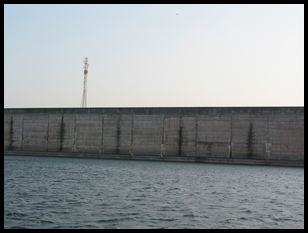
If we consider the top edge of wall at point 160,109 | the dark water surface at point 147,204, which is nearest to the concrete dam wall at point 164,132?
the top edge of wall at point 160,109

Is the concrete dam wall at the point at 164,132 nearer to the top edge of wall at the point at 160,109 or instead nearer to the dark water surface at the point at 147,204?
the top edge of wall at the point at 160,109

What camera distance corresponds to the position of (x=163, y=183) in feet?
89.1

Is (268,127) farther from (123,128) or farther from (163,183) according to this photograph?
(163,183)

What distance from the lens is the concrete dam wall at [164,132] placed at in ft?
151

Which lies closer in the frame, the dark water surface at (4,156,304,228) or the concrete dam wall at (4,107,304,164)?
the dark water surface at (4,156,304,228)

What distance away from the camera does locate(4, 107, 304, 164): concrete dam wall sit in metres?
46.0

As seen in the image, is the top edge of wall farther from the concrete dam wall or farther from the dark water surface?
the dark water surface

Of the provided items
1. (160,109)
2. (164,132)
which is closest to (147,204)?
(164,132)

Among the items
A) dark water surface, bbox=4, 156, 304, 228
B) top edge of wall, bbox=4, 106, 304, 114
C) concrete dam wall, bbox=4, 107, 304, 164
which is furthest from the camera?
top edge of wall, bbox=4, 106, 304, 114

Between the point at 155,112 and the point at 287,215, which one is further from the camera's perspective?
the point at 155,112

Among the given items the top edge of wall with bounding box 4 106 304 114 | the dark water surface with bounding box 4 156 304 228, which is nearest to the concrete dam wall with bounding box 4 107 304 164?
the top edge of wall with bounding box 4 106 304 114

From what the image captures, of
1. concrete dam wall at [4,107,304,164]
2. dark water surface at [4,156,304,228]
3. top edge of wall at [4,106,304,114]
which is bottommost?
dark water surface at [4,156,304,228]

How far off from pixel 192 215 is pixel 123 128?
36.8m
